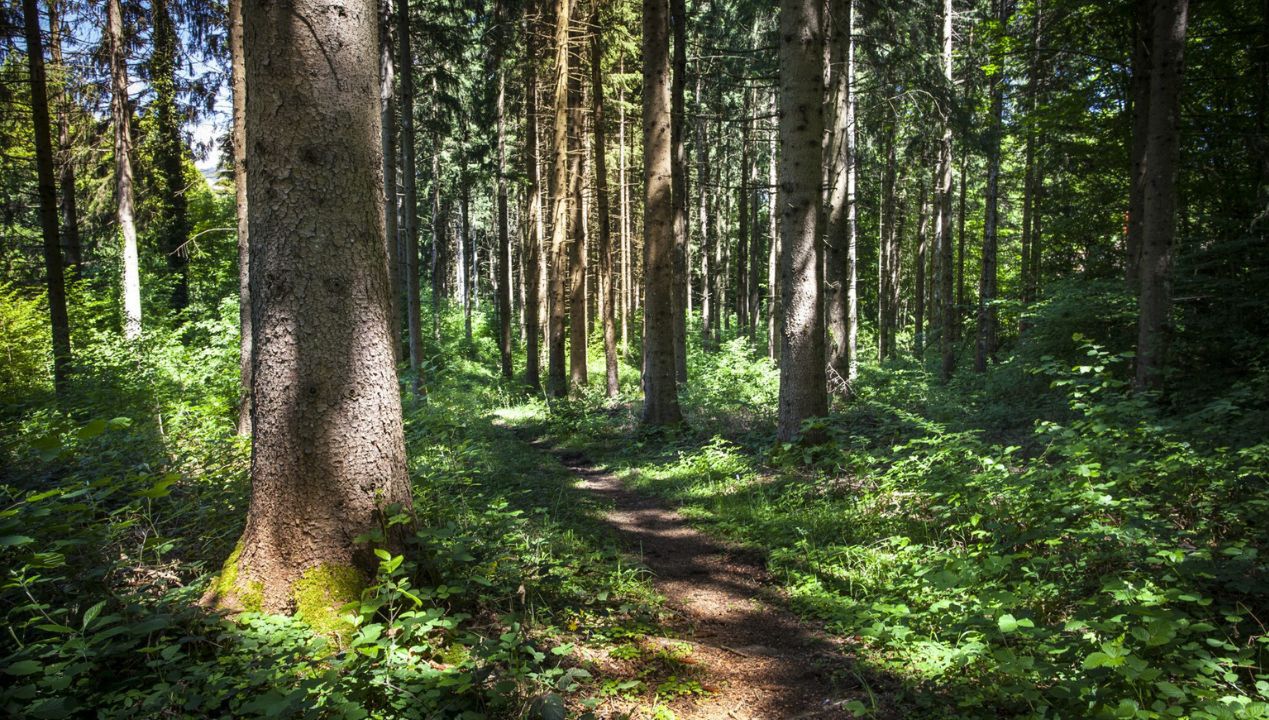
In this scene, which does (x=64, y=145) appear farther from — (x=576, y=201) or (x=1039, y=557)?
(x=1039, y=557)

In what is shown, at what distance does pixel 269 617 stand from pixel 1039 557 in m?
4.52

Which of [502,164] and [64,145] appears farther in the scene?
[502,164]

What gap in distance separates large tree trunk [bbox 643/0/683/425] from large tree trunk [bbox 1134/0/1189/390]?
6900mm

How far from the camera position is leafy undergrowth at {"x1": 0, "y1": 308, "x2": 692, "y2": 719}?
2406 millimetres

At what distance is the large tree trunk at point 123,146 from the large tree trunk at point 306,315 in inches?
586

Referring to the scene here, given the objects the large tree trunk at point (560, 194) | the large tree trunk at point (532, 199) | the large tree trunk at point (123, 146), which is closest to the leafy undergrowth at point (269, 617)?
the large tree trunk at point (560, 194)

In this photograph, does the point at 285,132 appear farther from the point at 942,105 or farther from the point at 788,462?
the point at 942,105

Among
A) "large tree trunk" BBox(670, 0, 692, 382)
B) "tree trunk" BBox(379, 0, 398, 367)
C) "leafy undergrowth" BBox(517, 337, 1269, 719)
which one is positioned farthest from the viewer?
"large tree trunk" BBox(670, 0, 692, 382)

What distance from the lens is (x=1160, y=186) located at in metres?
7.85

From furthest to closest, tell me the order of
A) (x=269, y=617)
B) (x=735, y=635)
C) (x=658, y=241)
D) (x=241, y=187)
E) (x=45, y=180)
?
(x=658, y=241), (x=45, y=180), (x=241, y=187), (x=735, y=635), (x=269, y=617)

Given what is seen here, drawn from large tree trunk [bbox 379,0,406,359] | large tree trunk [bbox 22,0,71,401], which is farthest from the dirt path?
large tree trunk [bbox 22,0,71,401]

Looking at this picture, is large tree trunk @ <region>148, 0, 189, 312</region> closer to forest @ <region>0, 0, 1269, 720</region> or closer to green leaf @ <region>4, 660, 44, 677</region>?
forest @ <region>0, 0, 1269, 720</region>

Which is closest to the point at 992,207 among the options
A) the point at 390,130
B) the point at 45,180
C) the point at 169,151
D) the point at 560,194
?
the point at 560,194

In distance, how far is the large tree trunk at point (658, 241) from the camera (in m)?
11.1
